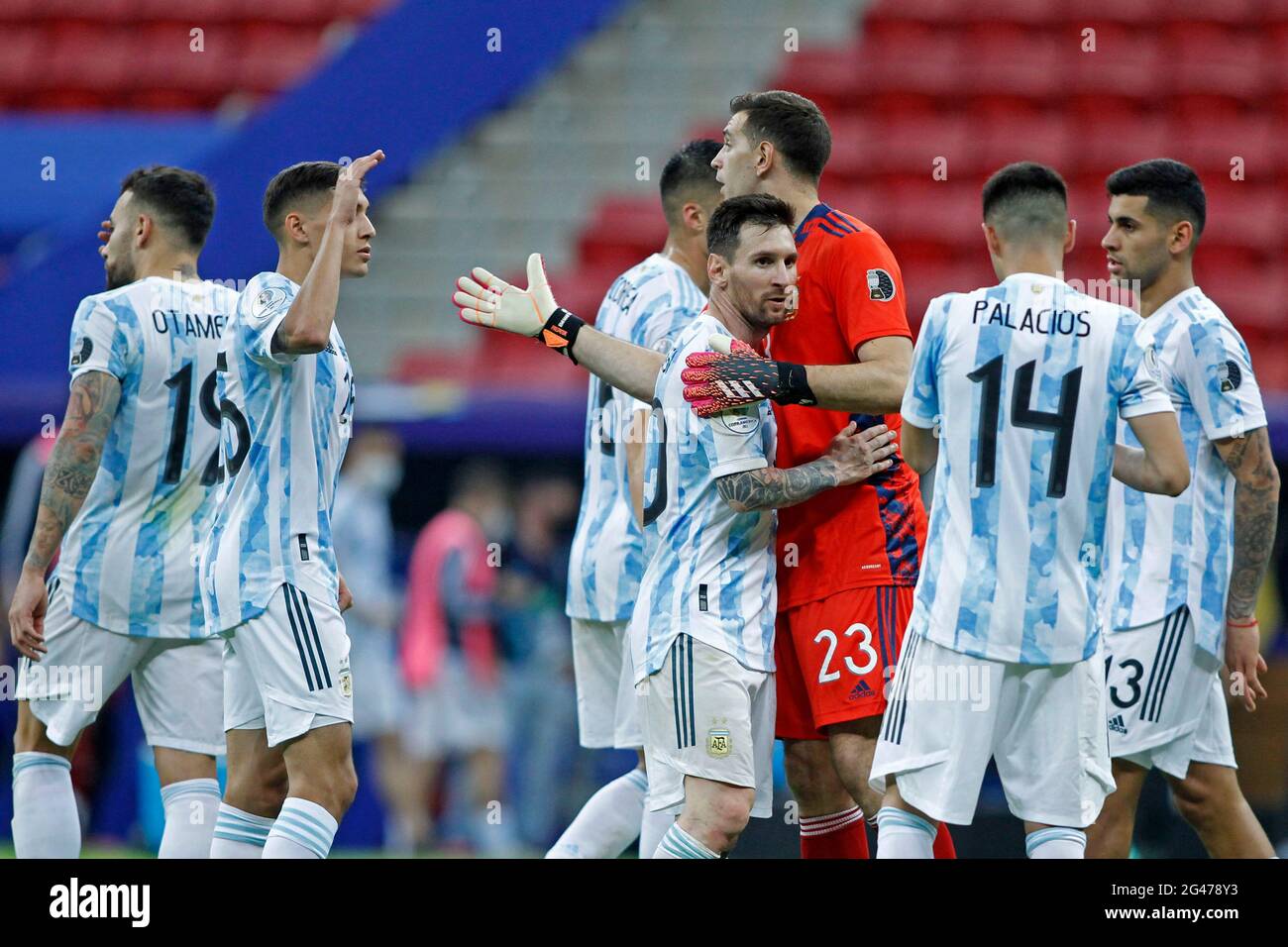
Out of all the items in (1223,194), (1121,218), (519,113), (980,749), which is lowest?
(980,749)

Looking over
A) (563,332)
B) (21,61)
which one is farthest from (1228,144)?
(21,61)

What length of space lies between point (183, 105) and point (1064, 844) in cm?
1157

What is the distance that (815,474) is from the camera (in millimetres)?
4922

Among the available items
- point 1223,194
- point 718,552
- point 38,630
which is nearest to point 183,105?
point 1223,194

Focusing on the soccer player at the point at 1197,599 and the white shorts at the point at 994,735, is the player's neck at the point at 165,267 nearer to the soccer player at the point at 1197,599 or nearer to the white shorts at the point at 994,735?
the white shorts at the point at 994,735

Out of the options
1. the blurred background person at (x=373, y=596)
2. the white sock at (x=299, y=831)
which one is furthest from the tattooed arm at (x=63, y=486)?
A: the blurred background person at (x=373, y=596)

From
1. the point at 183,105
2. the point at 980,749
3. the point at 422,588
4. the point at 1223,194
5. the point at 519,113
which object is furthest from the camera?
the point at 183,105

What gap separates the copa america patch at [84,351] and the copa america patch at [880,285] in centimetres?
248

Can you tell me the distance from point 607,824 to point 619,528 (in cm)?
103

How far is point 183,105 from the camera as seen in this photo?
47.3 ft

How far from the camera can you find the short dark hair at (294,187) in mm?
5203

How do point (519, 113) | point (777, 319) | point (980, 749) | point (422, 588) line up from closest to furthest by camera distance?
point (980, 749)
point (777, 319)
point (422, 588)
point (519, 113)

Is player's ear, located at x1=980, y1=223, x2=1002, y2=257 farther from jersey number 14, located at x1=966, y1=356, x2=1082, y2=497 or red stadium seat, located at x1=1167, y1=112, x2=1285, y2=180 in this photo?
red stadium seat, located at x1=1167, y1=112, x2=1285, y2=180
